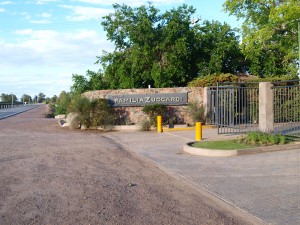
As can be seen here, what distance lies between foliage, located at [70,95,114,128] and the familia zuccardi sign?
1103 mm

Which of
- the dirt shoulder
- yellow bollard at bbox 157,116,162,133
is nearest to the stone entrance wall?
yellow bollard at bbox 157,116,162,133

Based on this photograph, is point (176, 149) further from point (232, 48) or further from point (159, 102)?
point (232, 48)

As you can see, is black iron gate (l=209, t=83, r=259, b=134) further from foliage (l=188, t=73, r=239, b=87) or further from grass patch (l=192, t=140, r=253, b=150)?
grass patch (l=192, t=140, r=253, b=150)

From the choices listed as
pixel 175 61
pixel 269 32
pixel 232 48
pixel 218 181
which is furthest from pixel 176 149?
pixel 232 48

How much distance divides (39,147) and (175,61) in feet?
52.0

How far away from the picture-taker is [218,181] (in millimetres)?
9125

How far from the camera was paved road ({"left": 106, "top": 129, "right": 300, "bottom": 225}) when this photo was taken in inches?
271

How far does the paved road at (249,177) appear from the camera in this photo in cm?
688

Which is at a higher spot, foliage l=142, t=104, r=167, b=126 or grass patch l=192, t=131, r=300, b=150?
foliage l=142, t=104, r=167, b=126

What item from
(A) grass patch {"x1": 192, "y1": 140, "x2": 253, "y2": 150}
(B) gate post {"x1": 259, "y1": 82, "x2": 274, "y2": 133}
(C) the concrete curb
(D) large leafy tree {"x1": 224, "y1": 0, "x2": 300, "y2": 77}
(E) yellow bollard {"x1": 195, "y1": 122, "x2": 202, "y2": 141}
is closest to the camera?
(C) the concrete curb

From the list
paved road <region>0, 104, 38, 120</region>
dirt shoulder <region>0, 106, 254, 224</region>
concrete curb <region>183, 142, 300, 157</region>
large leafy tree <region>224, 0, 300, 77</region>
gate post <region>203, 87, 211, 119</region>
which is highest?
large leafy tree <region>224, 0, 300, 77</region>

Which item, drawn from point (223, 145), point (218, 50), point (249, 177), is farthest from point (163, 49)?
point (249, 177)

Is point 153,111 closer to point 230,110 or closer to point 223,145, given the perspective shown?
point 230,110

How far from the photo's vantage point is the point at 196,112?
2317cm
